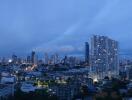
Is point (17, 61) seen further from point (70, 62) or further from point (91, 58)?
point (91, 58)

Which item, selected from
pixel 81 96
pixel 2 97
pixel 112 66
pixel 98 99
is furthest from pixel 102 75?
pixel 98 99

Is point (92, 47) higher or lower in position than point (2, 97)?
higher

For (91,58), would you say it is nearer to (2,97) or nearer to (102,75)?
(102,75)

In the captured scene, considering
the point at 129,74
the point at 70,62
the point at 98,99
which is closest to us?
the point at 98,99

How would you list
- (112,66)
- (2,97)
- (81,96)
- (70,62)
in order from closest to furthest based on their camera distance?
(2,97)
(81,96)
(112,66)
(70,62)

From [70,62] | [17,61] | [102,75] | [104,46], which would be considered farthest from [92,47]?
[17,61]

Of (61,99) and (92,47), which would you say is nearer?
(61,99)
